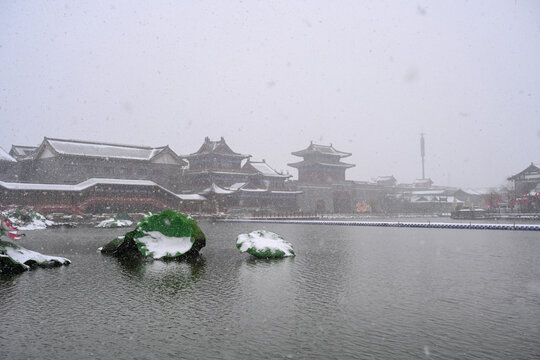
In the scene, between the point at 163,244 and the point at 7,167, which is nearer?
the point at 163,244

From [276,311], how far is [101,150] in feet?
146

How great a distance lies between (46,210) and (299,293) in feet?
113

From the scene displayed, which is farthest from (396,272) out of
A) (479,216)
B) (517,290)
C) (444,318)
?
(479,216)

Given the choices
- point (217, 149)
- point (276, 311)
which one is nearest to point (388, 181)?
point (217, 149)

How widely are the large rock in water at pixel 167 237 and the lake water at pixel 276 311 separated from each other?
126cm

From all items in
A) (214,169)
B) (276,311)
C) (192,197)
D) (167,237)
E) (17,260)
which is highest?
(214,169)

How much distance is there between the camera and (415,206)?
2680 inches

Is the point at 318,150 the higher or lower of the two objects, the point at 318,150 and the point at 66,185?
the higher

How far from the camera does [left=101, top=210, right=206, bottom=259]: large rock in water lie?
13.3 metres

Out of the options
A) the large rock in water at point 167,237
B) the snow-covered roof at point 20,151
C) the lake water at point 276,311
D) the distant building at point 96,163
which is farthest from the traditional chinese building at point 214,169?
the lake water at point 276,311

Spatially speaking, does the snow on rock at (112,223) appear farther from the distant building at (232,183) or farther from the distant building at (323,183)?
the distant building at (323,183)

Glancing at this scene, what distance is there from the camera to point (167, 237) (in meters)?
13.8

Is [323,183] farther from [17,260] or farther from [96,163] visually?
[17,260]

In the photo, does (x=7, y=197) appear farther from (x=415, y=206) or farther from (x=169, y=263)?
(x=415, y=206)
